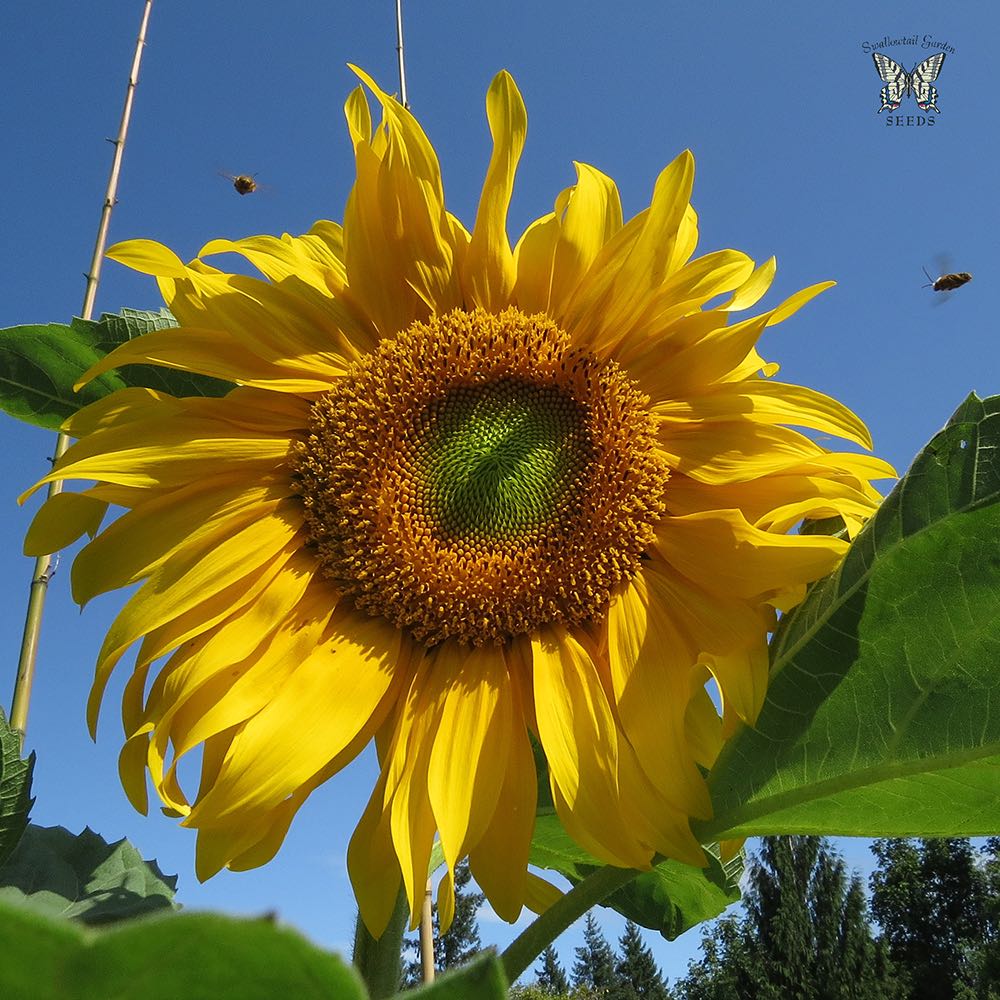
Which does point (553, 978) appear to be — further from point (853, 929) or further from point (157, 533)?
point (157, 533)

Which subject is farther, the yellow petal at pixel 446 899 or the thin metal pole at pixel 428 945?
the thin metal pole at pixel 428 945

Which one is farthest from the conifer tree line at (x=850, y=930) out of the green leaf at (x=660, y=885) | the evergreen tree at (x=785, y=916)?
the green leaf at (x=660, y=885)

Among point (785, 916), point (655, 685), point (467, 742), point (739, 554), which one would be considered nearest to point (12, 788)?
point (467, 742)

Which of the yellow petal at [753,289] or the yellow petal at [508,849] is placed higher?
the yellow petal at [753,289]

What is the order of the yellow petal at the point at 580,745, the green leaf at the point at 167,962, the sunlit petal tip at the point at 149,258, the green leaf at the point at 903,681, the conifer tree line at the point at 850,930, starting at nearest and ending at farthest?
1. the green leaf at the point at 167,962
2. the green leaf at the point at 903,681
3. the yellow petal at the point at 580,745
4. the sunlit petal tip at the point at 149,258
5. the conifer tree line at the point at 850,930

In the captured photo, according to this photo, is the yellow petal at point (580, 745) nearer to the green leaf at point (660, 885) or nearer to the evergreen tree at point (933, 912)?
the green leaf at point (660, 885)

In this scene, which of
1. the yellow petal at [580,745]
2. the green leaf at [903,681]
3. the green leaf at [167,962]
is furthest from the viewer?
the yellow petal at [580,745]
